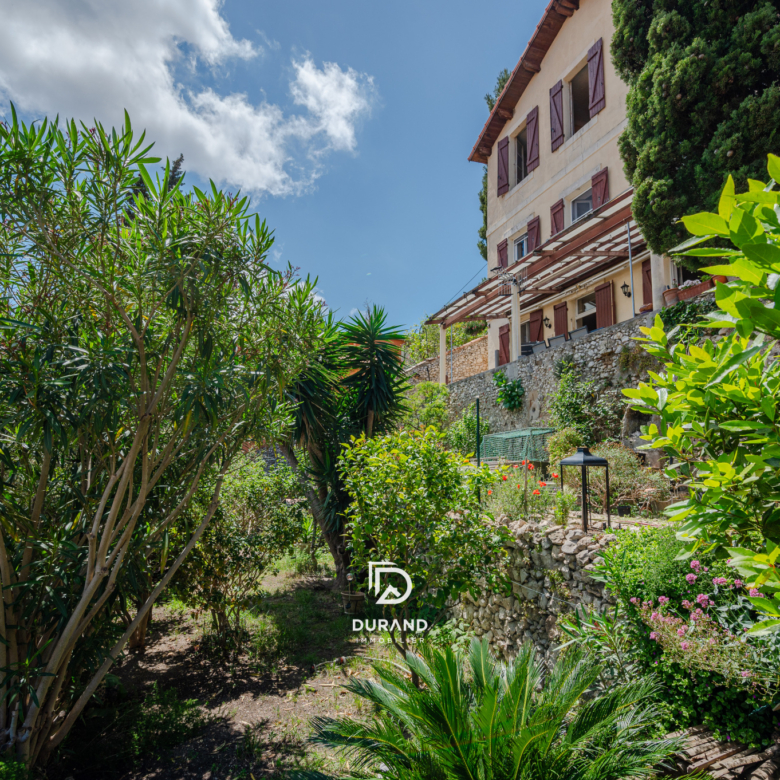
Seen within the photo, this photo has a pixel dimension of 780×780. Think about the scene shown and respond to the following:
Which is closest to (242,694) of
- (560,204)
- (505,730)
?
(505,730)

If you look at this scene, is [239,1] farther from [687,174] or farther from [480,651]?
[480,651]

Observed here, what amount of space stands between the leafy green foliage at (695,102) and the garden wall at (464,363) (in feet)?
31.5

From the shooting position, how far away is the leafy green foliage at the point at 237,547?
19.7 feet

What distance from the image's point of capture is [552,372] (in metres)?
10.5

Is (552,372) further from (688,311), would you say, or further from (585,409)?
(688,311)

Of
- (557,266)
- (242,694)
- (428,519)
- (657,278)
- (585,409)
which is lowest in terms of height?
(242,694)

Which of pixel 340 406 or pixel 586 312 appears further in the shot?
pixel 586 312

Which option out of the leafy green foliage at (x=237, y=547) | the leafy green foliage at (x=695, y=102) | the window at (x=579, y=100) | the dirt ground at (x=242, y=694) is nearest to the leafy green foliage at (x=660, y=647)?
the dirt ground at (x=242, y=694)

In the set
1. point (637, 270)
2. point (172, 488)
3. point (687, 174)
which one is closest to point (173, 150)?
point (172, 488)

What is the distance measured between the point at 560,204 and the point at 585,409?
6.88 metres

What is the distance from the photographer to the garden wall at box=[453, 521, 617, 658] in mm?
4406

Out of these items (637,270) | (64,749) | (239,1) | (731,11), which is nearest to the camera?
(64,749)

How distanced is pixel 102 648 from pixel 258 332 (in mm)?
3029

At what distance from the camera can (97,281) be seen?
3.40m
